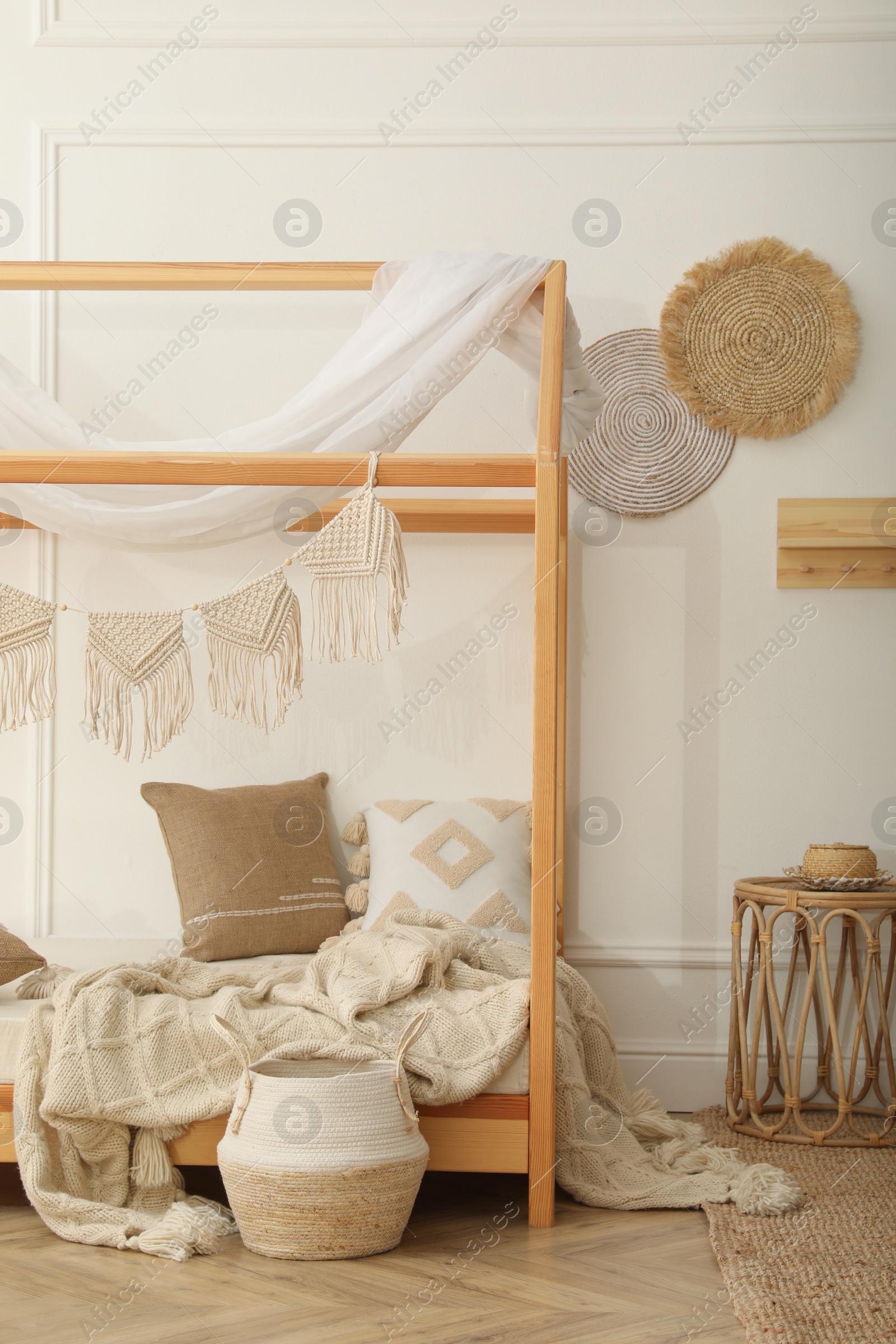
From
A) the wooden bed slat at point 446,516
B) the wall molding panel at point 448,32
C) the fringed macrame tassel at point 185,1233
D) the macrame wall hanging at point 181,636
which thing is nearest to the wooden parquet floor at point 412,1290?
the fringed macrame tassel at point 185,1233

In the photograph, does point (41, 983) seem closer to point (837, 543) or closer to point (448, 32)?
point (837, 543)

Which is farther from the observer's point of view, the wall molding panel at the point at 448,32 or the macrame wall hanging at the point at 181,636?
the wall molding panel at the point at 448,32

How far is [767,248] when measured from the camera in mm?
3113

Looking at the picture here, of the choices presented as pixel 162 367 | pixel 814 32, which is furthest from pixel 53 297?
pixel 814 32

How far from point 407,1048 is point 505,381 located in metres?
1.83

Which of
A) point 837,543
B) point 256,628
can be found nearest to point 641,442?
point 837,543

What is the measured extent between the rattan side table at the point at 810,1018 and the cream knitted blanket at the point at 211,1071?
1.49 ft

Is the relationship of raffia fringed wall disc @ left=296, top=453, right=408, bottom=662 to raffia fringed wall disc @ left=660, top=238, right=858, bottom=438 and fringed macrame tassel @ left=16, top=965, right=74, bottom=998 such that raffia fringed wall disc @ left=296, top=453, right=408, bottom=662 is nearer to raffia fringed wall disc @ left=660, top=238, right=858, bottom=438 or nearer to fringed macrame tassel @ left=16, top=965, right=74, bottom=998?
fringed macrame tassel @ left=16, top=965, right=74, bottom=998

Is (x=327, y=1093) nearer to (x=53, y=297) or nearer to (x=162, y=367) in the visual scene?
(x=162, y=367)

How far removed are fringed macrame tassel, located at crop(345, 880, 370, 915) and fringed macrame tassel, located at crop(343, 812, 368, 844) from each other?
4.7 inches

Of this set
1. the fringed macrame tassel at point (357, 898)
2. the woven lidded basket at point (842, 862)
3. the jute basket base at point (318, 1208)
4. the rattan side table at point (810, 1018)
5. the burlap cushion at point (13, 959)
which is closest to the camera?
the jute basket base at point (318, 1208)

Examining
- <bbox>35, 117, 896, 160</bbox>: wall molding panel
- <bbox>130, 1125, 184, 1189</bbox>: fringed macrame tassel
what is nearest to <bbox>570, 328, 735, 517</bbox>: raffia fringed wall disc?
<bbox>35, 117, 896, 160</bbox>: wall molding panel

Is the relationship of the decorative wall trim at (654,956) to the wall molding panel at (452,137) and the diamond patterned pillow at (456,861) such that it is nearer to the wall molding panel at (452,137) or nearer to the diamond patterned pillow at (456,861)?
the diamond patterned pillow at (456,861)

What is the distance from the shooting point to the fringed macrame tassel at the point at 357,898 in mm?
2893
